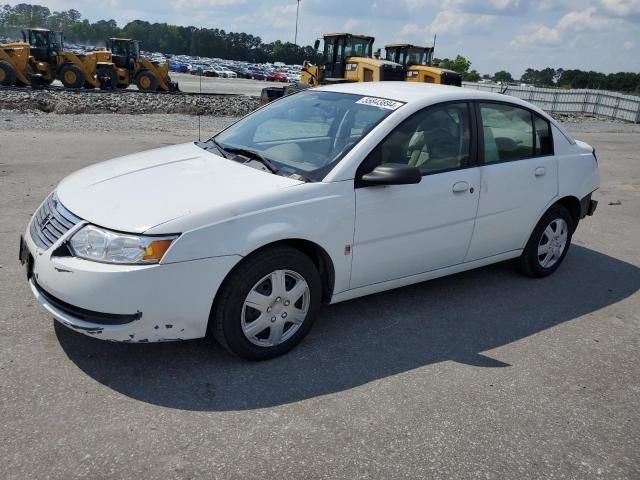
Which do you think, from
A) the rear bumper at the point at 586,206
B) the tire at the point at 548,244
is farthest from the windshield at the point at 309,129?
the rear bumper at the point at 586,206

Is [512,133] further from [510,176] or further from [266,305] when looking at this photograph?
[266,305]

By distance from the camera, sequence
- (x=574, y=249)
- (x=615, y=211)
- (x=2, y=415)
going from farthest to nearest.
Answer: (x=615, y=211)
(x=574, y=249)
(x=2, y=415)

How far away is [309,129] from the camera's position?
4.47 metres

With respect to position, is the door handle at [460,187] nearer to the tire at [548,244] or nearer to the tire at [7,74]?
the tire at [548,244]

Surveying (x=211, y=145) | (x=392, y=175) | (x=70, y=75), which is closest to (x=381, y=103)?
(x=392, y=175)

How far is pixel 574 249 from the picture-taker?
6.57m

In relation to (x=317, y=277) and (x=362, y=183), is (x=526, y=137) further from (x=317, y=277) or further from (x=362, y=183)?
(x=317, y=277)

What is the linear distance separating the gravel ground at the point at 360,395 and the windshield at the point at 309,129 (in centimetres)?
117

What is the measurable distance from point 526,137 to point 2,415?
14.1 ft

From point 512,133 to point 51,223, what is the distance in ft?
11.7

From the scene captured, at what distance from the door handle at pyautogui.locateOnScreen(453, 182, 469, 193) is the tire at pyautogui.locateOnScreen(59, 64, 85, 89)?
26067 millimetres

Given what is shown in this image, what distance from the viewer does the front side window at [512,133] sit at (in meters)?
4.69

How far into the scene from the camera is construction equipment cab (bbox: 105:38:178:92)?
28.7m

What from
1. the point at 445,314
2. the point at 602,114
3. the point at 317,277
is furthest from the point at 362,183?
the point at 602,114
